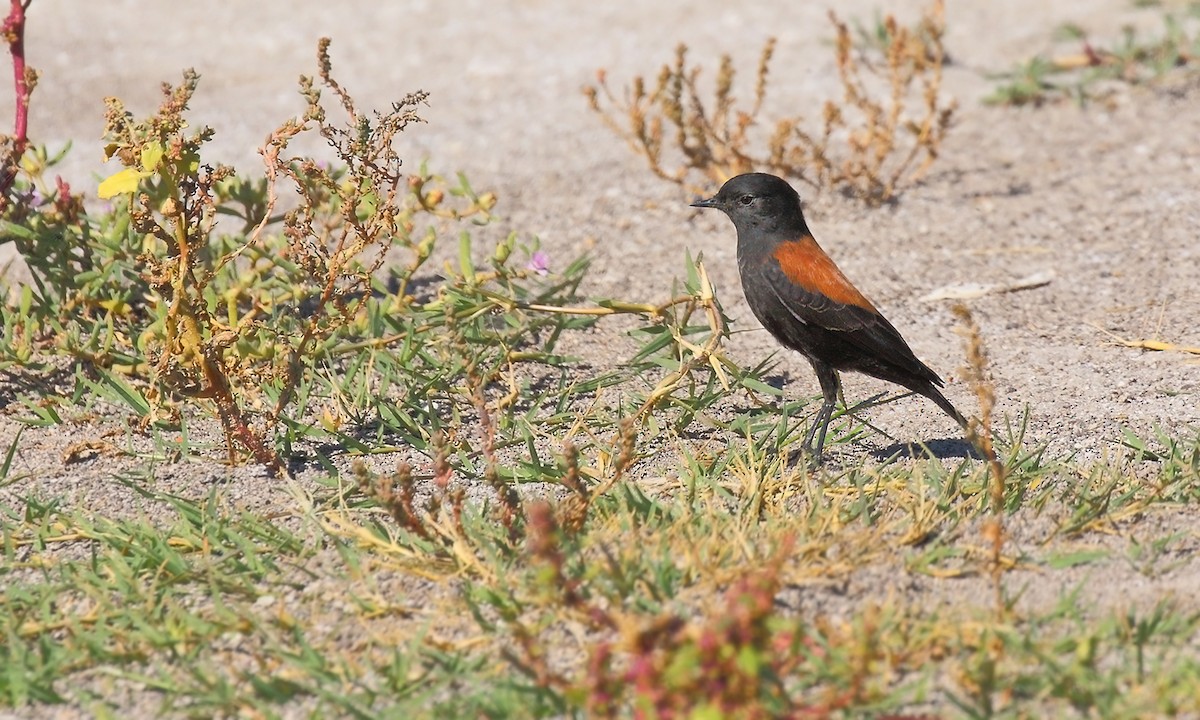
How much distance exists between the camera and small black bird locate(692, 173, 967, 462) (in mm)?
4336

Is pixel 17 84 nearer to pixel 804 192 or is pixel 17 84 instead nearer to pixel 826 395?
pixel 826 395

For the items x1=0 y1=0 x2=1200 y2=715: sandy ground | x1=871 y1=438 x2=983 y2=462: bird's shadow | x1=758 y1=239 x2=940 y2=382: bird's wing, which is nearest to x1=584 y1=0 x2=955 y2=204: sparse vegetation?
x1=0 y1=0 x2=1200 y2=715: sandy ground

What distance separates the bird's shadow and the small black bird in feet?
0.26

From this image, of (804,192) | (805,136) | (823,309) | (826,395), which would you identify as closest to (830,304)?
(823,309)

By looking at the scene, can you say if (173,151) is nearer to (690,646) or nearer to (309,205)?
(309,205)

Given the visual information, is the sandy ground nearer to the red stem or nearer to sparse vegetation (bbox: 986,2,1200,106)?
sparse vegetation (bbox: 986,2,1200,106)

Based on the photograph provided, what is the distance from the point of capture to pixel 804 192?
6820mm

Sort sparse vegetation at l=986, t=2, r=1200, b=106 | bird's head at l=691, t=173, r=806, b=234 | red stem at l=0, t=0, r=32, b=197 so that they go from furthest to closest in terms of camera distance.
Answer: sparse vegetation at l=986, t=2, r=1200, b=106, bird's head at l=691, t=173, r=806, b=234, red stem at l=0, t=0, r=32, b=197

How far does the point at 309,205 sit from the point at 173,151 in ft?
1.34

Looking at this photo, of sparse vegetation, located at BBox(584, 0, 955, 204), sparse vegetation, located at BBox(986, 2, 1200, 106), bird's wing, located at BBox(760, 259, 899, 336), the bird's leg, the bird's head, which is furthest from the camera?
sparse vegetation, located at BBox(986, 2, 1200, 106)

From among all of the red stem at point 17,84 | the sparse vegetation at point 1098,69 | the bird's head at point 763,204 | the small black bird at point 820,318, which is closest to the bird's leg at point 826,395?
the small black bird at point 820,318

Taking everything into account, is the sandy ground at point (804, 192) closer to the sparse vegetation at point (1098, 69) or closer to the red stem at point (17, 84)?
the sparse vegetation at point (1098, 69)

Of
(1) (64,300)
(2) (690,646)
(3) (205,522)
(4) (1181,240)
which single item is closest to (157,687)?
(3) (205,522)

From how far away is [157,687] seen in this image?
304 centimetres
